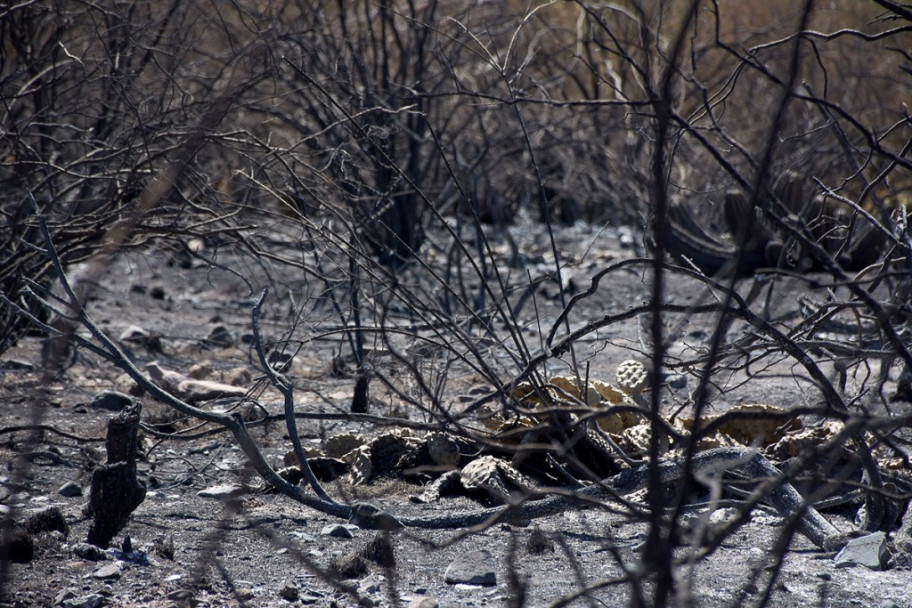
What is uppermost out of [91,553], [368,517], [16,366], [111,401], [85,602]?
[16,366]

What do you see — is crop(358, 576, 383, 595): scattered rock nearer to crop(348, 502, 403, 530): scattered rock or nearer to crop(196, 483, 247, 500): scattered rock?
crop(348, 502, 403, 530): scattered rock

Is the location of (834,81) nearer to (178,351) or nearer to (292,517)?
(178,351)

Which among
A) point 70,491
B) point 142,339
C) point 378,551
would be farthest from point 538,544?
point 142,339

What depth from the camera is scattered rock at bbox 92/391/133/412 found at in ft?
15.0

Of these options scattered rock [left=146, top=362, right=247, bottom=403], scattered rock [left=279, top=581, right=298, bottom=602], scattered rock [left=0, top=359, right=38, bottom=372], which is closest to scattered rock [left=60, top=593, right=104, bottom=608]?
scattered rock [left=279, top=581, right=298, bottom=602]

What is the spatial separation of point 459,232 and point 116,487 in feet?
10.2

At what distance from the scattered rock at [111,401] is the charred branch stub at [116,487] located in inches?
72.0

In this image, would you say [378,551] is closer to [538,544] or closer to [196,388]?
[538,544]

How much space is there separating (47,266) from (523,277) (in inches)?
172

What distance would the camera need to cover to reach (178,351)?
604cm

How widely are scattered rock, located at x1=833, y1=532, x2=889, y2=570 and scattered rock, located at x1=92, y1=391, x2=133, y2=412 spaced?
3.20 meters

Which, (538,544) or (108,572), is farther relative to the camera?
(538,544)

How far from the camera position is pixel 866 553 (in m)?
2.63

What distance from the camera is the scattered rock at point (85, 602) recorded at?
2338 millimetres
